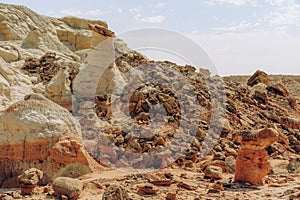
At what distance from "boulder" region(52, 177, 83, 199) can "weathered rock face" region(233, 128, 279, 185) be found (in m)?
3.66

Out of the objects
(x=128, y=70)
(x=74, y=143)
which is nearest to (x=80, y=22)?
(x=128, y=70)

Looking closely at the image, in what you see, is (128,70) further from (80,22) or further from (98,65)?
(80,22)

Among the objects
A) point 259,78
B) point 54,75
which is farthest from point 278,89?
point 54,75

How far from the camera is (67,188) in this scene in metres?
7.35

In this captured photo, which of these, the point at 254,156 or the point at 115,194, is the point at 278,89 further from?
the point at 115,194

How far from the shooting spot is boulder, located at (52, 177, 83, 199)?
24.1 ft

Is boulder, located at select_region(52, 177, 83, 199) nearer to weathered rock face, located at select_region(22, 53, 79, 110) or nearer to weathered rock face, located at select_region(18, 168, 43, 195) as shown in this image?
weathered rock face, located at select_region(18, 168, 43, 195)

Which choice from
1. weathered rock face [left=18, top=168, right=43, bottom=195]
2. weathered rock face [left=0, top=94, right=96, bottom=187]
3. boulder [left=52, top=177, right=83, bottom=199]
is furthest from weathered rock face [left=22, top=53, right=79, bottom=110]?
boulder [left=52, top=177, right=83, bottom=199]

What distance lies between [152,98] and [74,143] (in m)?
4.18

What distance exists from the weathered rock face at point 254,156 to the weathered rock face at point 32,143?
3.84 metres

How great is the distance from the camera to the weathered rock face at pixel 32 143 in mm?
8906

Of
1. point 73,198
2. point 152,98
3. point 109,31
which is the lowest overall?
point 73,198

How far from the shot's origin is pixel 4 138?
29.3 ft

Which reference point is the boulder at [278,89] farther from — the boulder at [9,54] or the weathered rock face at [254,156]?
the boulder at [9,54]
